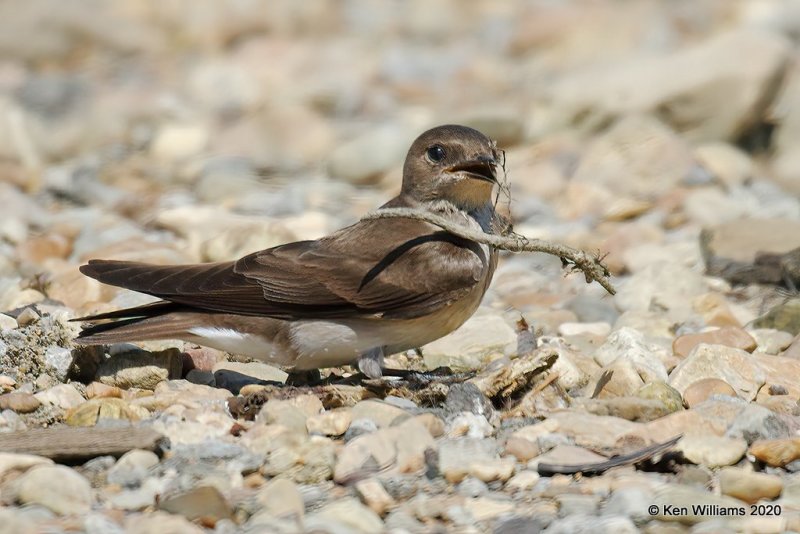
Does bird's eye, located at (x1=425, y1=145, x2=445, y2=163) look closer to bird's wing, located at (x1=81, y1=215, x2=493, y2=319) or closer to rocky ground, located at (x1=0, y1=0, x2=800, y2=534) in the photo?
bird's wing, located at (x1=81, y1=215, x2=493, y2=319)

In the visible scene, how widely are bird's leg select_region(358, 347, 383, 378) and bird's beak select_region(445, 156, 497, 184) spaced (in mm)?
1004

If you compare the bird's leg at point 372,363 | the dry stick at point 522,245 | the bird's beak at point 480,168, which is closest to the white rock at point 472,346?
the bird's leg at point 372,363

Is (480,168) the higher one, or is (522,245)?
(480,168)

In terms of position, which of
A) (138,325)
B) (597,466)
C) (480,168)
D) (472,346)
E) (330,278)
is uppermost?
(480,168)

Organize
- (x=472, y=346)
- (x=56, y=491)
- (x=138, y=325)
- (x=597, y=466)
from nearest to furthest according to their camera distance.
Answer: (x=56, y=491) → (x=597, y=466) → (x=138, y=325) → (x=472, y=346)

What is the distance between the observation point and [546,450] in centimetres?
504

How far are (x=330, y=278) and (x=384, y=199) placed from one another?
490cm

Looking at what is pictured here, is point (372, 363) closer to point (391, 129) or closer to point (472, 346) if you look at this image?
point (472, 346)

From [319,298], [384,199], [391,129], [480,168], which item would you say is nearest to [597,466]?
[319,298]

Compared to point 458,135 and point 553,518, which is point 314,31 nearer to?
point 458,135

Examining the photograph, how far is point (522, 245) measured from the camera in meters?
6.12

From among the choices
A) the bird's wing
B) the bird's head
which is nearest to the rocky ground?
the bird's wing

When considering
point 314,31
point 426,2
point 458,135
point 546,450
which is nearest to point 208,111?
point 314,31

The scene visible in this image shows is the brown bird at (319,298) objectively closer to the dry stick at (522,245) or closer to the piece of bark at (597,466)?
the dry stick at (522,245)
